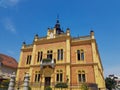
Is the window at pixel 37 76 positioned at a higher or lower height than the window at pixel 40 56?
lower

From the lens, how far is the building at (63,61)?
72.2 feet

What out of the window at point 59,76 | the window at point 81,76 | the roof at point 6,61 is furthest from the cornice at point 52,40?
the roof at point 6,61

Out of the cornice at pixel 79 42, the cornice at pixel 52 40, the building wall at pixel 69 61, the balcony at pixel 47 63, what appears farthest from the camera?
the cornice at pixel 52 40

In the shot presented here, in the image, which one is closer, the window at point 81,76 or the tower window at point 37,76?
the window at point 81,76

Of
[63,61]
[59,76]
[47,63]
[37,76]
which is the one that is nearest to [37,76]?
[37,76]

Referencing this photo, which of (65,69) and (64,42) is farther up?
(64,42)

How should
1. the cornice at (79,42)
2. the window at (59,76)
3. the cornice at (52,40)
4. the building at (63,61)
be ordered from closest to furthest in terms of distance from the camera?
A: the building at (63,61), the window at (59,76), the cornice at (79,42), the cornice at (52,40)

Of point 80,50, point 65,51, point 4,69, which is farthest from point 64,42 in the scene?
point 4,69

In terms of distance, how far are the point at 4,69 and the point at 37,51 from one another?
10.1 metres

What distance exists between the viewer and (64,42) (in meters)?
25.3

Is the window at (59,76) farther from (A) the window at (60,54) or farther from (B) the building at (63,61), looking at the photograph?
(A) the window at (60,54)

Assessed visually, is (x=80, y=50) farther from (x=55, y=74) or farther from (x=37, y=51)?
(x=37, y=51)

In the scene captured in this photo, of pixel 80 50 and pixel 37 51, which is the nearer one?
pixel 80 50

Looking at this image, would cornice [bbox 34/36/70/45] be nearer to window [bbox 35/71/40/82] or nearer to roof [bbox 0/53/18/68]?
window [bbox 35/71/40/82]
